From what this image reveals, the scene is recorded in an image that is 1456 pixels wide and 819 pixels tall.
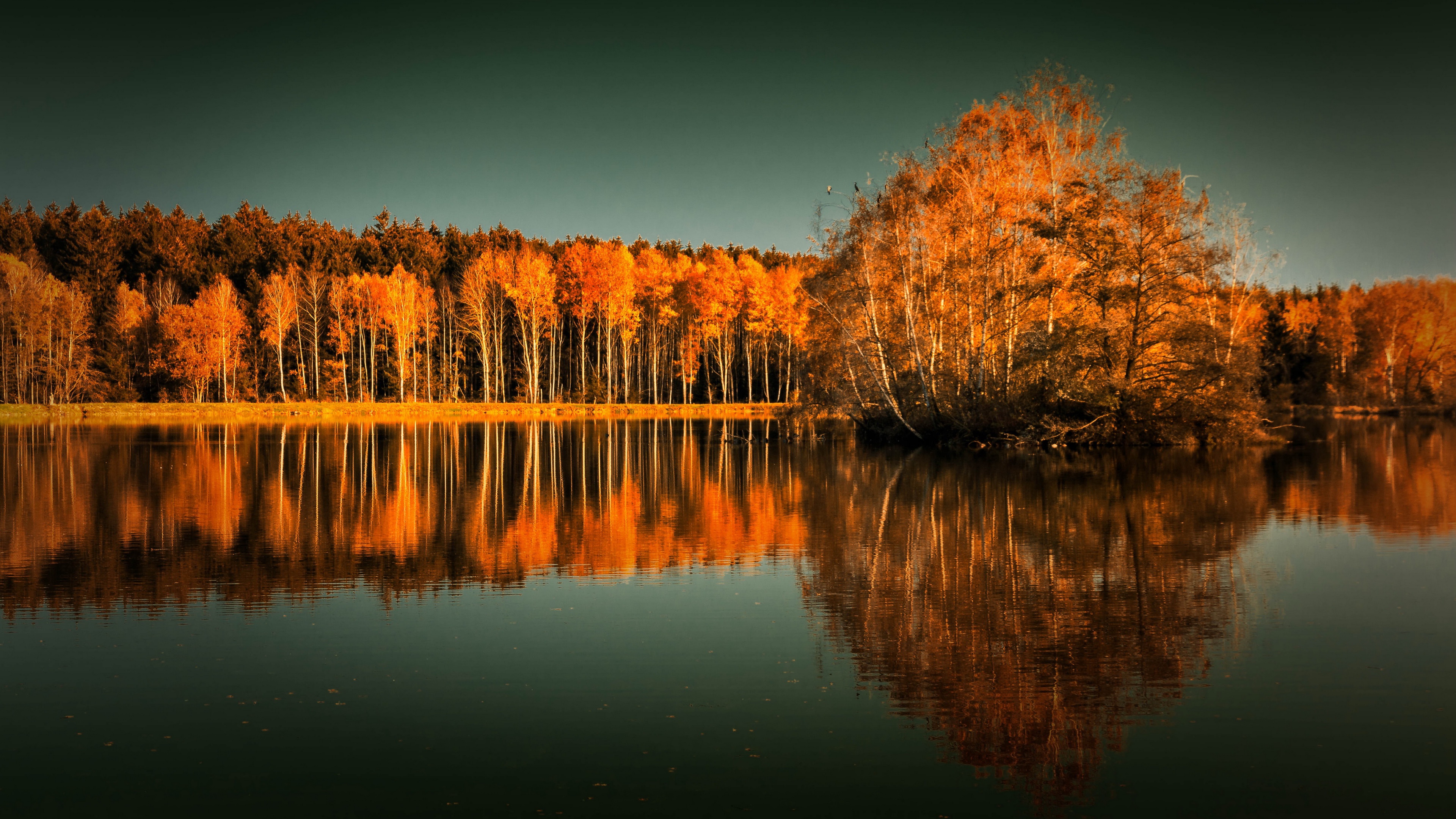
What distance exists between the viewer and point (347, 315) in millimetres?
79938

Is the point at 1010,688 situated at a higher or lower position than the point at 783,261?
lower

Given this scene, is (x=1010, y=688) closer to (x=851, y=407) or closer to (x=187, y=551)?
(x=187, y=551)

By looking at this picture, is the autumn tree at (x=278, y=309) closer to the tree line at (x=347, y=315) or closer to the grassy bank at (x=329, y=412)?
the tree line at (x=347, y=315)

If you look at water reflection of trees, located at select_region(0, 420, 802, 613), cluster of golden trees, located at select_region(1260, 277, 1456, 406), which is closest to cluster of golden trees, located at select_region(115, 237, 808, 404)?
cluster of golden trees, located at select_region(1260, 277, 1456, 406)

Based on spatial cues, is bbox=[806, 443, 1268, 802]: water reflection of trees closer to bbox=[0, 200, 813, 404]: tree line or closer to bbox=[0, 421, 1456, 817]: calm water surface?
bbox=[0, 421, 1456, 817]: calm water surface

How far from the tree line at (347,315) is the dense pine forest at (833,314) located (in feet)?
0.94

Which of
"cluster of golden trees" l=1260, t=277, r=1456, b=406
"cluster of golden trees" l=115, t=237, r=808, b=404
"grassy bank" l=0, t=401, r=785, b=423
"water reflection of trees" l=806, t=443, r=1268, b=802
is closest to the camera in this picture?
"water reflection of trees" l=806, t=443, r=1268, b=802

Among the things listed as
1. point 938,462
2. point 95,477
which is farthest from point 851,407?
point 95,477

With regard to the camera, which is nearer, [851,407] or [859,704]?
[859,704]

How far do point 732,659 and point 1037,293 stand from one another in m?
28.0

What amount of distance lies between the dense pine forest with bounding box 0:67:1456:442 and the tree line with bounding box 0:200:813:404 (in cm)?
29

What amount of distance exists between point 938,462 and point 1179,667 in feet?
71.5

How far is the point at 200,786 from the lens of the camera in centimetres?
565

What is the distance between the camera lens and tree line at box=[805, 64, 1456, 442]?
32.3m
